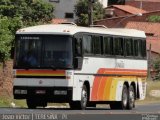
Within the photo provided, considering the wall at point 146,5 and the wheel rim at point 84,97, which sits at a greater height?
the wheel rim at point 84,97

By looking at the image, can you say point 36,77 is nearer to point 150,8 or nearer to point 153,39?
point 153,39

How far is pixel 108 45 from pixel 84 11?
67.8 metres

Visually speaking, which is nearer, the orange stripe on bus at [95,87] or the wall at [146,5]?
the orange stripe on bus at [95,87]

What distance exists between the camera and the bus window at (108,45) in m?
29.8

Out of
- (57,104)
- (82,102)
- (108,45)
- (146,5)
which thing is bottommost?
(146,5)

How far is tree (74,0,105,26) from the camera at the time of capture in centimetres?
9488

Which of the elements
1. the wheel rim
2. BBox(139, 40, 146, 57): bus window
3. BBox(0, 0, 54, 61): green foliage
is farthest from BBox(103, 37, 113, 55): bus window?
BBox(0, 0, 54, 61): green foliage

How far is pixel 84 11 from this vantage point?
9769cm

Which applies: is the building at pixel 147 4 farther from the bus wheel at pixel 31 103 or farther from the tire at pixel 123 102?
the bus wheel at pixel 31 103

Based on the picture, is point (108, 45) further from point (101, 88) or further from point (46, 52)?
point (46, 52)

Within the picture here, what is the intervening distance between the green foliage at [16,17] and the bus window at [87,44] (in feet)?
35.1

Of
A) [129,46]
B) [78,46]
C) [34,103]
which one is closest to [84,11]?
[129,46]

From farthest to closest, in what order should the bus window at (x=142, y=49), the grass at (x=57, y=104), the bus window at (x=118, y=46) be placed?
the grass at (x=57, y=104) < the bus window at (x=142, y=49) < the bus window at (x=118, y=46)

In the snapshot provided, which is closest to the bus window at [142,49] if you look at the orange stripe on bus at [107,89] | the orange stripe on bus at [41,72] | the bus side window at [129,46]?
the bus side window at [129,46]
